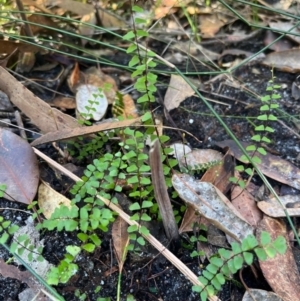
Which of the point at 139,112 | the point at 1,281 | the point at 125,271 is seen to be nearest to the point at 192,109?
the point at 139,112

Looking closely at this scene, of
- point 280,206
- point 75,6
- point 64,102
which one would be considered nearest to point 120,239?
point 280,206

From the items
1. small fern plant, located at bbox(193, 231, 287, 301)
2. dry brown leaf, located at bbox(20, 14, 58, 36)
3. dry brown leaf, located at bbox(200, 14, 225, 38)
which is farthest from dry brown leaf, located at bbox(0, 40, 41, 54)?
small fern plant, located at bbox(193, 231, 287, 301)

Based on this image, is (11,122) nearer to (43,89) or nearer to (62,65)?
(43,89)

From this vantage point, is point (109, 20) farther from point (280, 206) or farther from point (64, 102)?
point (280, 206)

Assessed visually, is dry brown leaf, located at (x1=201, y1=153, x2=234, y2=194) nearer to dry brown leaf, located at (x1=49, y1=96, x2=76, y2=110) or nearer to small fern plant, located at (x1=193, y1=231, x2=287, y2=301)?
small fern plant, located at (x1=193, y1=231, x2=287, y2=301)

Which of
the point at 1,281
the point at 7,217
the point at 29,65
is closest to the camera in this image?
the point at 1,281

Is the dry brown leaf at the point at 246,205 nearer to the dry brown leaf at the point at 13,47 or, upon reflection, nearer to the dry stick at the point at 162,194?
the dry stick at the point at 162,194
